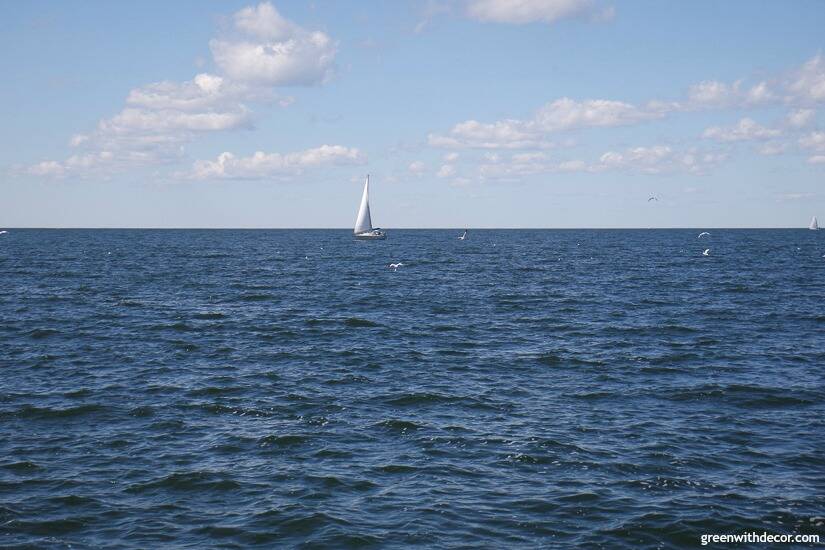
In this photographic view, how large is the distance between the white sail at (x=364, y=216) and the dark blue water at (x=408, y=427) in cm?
11420

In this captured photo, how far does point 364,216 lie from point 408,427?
15193 centimetres

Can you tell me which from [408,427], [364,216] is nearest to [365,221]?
[364,216]

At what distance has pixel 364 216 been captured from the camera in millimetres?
174125

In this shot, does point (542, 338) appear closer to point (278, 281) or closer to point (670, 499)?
point (670, 499)

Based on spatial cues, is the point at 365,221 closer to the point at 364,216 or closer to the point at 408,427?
the point at 364,216

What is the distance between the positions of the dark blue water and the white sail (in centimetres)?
11420

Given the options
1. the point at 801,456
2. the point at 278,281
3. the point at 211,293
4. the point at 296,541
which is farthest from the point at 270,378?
the point at 278,281

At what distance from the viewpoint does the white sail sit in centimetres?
16493

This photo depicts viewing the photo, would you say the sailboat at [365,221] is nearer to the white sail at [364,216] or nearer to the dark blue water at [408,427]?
the white sail at [364,216]

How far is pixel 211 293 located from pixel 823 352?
52.8 m

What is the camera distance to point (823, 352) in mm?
36781

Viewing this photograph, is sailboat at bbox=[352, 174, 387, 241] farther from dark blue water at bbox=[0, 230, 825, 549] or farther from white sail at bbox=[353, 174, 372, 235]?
dark blue water at bbox=[0, 230, 825, 549]

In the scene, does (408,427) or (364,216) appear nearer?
(408,427)

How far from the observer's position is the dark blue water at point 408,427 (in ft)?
55.0
